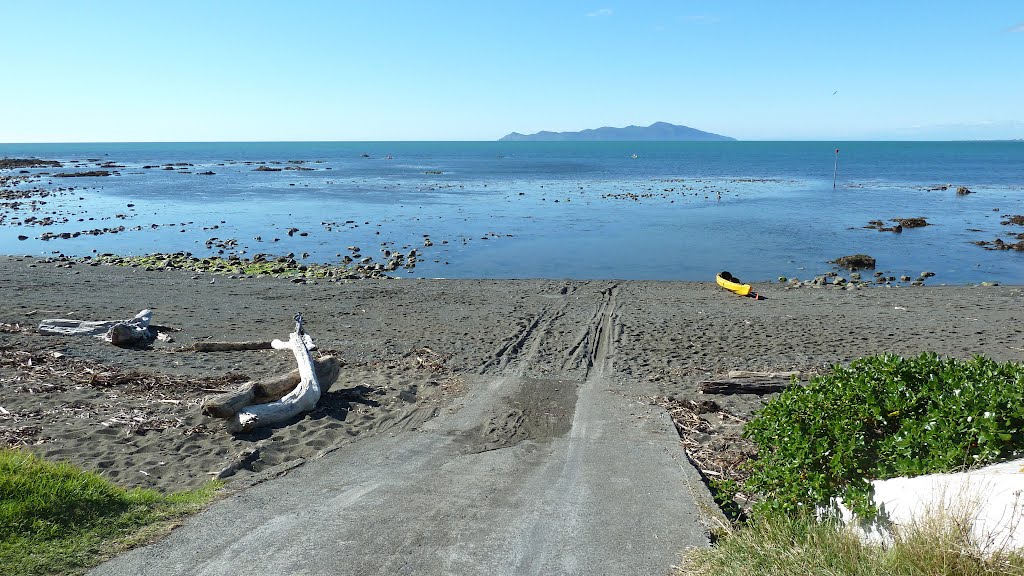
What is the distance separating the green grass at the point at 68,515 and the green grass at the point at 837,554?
4758 mm

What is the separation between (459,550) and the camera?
619 centimetres

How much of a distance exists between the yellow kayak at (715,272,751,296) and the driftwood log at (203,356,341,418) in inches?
589

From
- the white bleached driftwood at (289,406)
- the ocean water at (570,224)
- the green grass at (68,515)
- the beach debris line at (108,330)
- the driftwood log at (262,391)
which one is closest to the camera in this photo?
the green grass at (68,515)

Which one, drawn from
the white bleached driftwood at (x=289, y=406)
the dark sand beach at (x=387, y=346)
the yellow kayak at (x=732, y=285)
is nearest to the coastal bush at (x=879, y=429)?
the dark sand beach at (x=387, y=346)

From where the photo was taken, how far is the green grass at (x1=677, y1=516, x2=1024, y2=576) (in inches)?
168

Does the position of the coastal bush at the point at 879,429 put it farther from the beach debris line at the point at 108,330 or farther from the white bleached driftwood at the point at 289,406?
the beach debris line at the point at 108,330

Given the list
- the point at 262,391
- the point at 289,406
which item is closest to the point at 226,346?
the point at 262,391

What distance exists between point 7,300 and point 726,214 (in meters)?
42.1

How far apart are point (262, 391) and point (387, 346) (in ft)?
16.8

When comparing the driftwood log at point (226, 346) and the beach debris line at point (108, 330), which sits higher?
the beach debris line at point (108, 330)

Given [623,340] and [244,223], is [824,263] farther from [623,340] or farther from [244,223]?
[244,223]

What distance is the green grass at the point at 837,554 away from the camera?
4.28 metres

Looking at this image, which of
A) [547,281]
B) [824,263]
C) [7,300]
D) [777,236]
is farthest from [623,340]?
[777,236]

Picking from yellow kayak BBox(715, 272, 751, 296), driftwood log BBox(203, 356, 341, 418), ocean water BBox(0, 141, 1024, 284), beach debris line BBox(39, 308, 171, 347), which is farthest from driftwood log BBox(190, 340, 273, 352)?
yellow kayak BBox(715, 272, 751, 296)
